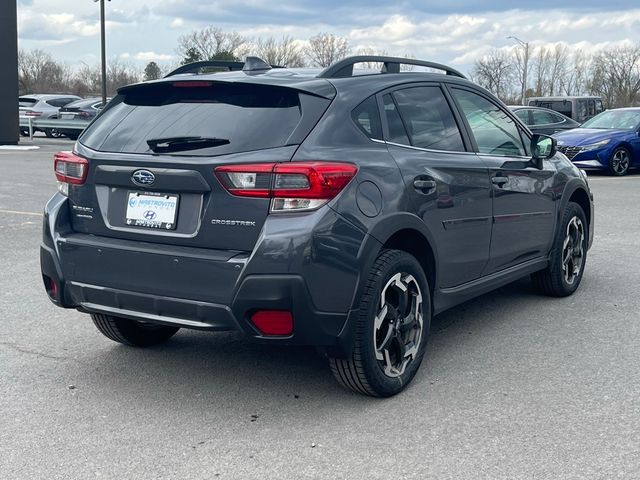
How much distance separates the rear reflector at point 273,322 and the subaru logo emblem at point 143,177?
0.82 m

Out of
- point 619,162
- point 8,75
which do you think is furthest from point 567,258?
→ point 8,75

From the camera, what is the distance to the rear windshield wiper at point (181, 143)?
3.91 m

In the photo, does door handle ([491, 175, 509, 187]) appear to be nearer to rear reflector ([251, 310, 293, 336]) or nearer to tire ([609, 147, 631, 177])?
rear reflector ([251, 310, 293, 336])

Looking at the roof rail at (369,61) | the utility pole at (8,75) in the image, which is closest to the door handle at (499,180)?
the roof rail at (369,61)

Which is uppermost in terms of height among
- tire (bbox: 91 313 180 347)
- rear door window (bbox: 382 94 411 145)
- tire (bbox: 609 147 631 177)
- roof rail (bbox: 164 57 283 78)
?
roof rail (bbox: 164 57 283 78)

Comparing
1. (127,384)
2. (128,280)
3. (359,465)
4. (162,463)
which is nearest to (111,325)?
(127,384)

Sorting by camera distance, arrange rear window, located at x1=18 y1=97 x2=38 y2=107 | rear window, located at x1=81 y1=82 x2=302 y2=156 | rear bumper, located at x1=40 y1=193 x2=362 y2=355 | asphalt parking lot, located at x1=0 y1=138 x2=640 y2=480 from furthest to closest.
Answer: rear window, located at x1=18 y1=97 x2=38 y2=107 < rear window, located at x1=81 y1=82 x2=302 y2=156 < rear bumper, located at x1=40 y1=193 x2=362 y2=355 < asphalt parking lot, located at x1=0 y1=138 x2=640 y2=480

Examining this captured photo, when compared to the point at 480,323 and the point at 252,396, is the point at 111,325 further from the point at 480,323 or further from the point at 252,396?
the point at 480,323

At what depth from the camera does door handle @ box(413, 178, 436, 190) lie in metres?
4.34

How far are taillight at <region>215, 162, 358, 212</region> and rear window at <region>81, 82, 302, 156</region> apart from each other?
146mm

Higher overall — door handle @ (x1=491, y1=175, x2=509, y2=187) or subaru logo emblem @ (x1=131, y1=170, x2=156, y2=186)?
subaru logo emblem @ (x1=131, y1=170, x2=156, y2=186)

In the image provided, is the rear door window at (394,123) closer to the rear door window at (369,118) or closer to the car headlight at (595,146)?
the rear door window at (369,118)

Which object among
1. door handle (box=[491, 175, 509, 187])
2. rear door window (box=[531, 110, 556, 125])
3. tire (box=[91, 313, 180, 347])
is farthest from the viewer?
rear door window (box=[531, 110, 556, 125])

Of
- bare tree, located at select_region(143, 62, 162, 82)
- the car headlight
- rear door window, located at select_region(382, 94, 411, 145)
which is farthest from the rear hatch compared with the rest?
bare tree, located at select_region(143, 62, 162, 82)
